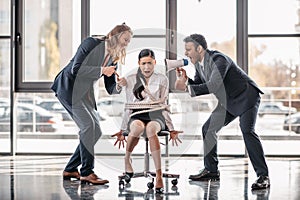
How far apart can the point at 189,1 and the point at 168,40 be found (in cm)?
51

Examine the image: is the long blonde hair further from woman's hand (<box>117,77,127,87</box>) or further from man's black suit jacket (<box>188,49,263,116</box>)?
man's black suit jacket (<box>188,49,263,116</box>)

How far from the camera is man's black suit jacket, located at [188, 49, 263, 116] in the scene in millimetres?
4320

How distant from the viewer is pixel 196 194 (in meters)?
4.01

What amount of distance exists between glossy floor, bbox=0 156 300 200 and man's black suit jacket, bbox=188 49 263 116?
614mm

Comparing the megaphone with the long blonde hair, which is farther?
the megaphone

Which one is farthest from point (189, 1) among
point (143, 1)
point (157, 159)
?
point (157, 159)

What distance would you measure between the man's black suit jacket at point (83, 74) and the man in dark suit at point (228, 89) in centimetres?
59

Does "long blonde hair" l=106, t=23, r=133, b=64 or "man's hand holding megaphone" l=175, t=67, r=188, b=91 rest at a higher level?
"long blonde hair" l=106, t=23, r=133, b=64

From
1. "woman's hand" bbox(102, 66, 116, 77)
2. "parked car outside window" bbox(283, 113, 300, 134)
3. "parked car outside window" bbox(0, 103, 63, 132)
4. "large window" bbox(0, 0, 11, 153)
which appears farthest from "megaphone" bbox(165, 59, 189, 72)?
"large window" bbox(0, 0, 11, 153)

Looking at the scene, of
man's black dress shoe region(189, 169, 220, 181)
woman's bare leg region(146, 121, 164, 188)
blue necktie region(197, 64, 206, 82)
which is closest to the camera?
woman's bare leg region(146, 121, 164, 188)

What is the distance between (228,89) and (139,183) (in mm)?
996

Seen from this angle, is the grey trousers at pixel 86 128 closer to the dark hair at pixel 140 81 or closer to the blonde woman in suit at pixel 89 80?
the blonde woman in suit at pixel 89 80

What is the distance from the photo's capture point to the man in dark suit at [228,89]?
428cm

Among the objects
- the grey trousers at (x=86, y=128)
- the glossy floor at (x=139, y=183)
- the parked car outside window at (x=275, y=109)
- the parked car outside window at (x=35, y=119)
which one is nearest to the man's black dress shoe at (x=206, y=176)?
the glossy floor at (x=139, y=183)
